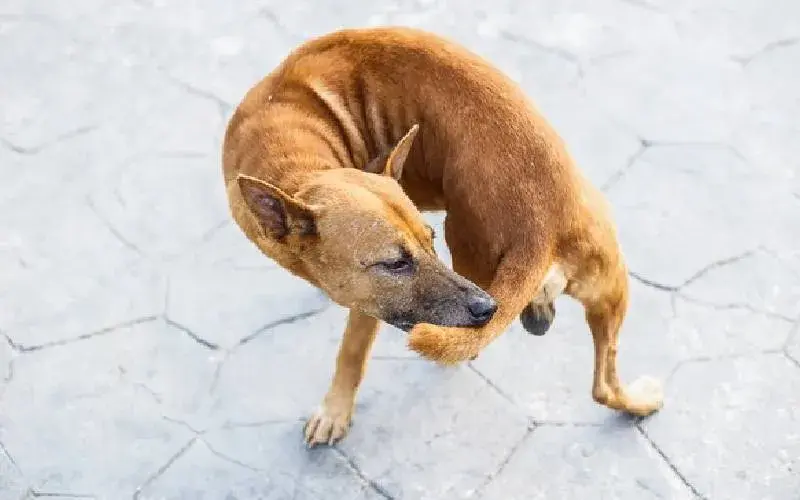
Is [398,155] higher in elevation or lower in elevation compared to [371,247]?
higher

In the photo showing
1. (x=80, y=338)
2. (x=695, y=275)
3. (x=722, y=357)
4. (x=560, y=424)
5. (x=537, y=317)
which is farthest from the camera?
(x=695, y=275)

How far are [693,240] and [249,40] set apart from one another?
2.49 metres

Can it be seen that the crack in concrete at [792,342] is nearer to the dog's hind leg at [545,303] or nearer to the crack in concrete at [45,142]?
the dog's hind leg at [545,303]

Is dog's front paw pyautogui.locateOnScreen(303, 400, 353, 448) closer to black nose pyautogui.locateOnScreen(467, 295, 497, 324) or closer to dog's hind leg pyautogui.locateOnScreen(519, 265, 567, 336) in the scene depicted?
dog's hind leg pyautogui.locateOnScreen(519, 265, 567, 336)

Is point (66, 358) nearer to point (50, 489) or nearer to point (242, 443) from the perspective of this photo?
point (50, 489)

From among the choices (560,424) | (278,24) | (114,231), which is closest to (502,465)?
(560,424)

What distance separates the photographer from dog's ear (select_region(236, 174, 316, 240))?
102 inches

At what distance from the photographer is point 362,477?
3430 mm

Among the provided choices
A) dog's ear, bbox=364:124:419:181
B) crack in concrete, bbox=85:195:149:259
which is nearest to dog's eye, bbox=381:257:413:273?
dog's ear, bbox=364:124:419:181

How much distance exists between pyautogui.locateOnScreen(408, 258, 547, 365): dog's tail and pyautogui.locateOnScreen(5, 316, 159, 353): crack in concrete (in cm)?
174

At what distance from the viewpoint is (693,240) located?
4.11 metres

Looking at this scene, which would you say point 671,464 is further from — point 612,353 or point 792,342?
point 792,342

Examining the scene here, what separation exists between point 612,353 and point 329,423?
1.05 meters

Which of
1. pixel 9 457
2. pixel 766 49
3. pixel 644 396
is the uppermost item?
pixel 766 49
